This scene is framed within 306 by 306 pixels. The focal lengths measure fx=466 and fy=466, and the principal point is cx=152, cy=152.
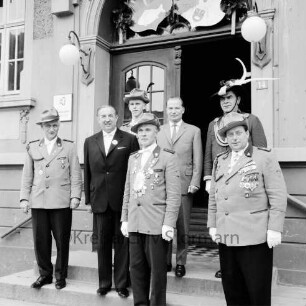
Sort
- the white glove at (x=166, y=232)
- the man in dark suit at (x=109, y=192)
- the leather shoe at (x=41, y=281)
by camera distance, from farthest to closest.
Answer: the leather shoe at (x=41, y=281), the man in dark suit at (x=109, y=192), the white glove at (x=166, y=232)

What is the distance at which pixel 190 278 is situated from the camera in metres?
4.68

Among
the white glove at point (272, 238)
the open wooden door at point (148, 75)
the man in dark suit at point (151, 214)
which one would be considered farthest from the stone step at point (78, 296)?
the open wooden door at point (148, 75)

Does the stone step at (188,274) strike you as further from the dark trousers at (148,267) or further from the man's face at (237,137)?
the man's face at (237,137)

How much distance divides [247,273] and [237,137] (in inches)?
40.5

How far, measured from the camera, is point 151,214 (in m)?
4.04

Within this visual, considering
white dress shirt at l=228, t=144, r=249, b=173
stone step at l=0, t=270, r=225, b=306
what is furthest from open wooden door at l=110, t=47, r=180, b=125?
white dress shirt at l=228, t=144, r=249, b=173

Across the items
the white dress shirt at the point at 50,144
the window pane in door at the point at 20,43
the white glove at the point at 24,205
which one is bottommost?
the white glove at the point at 24,205

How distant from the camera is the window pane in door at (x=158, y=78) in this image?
21.8 ft

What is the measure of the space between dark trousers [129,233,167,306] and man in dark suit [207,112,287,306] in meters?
0.56

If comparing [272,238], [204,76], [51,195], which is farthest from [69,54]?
[204,76]

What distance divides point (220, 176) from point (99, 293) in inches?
71.6

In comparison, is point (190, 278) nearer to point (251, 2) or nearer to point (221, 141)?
point (221, 141)

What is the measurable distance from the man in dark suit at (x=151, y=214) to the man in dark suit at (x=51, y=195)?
0.96 m

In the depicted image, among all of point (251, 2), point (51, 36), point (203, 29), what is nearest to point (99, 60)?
point (51, 36)
